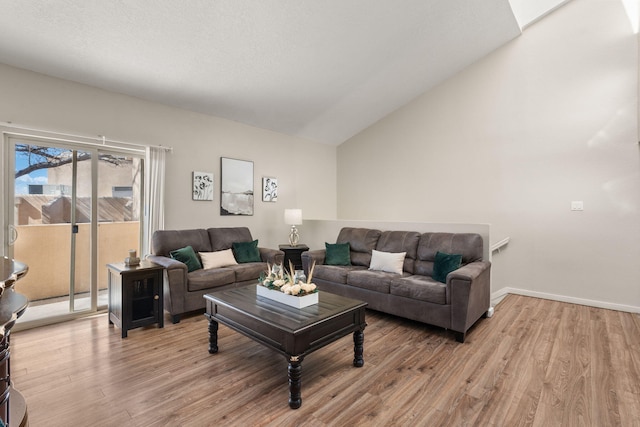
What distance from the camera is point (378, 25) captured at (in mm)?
3496

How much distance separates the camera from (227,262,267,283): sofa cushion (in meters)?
3.88

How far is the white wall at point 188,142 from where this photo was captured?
3164 millimetres

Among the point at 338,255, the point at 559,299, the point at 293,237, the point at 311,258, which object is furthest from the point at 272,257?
the point at 559,299

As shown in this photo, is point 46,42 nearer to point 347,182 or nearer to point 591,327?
point 347,182

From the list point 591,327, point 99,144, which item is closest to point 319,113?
point 99,144

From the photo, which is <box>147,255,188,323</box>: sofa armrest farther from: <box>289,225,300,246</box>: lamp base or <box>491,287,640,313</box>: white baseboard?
<box>491,287,640,313</box>: white baseboard

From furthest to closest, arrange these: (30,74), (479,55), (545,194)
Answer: (479,55) < (545,194) < (30,74)

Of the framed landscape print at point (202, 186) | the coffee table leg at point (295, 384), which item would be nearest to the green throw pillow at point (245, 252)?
the framed landscape print at point (202, 186)

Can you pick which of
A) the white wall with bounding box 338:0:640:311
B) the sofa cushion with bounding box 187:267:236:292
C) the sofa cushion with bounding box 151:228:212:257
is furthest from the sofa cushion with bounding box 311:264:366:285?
the white wall with bounding box 338:0:640:311

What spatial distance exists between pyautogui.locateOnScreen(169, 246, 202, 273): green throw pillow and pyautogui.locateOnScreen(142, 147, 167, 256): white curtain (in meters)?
0.52

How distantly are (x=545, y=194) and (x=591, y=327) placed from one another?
179 cm

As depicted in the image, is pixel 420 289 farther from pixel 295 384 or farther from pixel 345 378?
pixel 295 384

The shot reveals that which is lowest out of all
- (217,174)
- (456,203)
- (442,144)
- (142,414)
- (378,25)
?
(142,414)

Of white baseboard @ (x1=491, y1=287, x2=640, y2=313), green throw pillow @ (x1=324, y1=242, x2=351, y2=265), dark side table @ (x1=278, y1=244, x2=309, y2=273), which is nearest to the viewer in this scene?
white baseboard @ (x1=491, y1=287, x2=640, y2=313)
